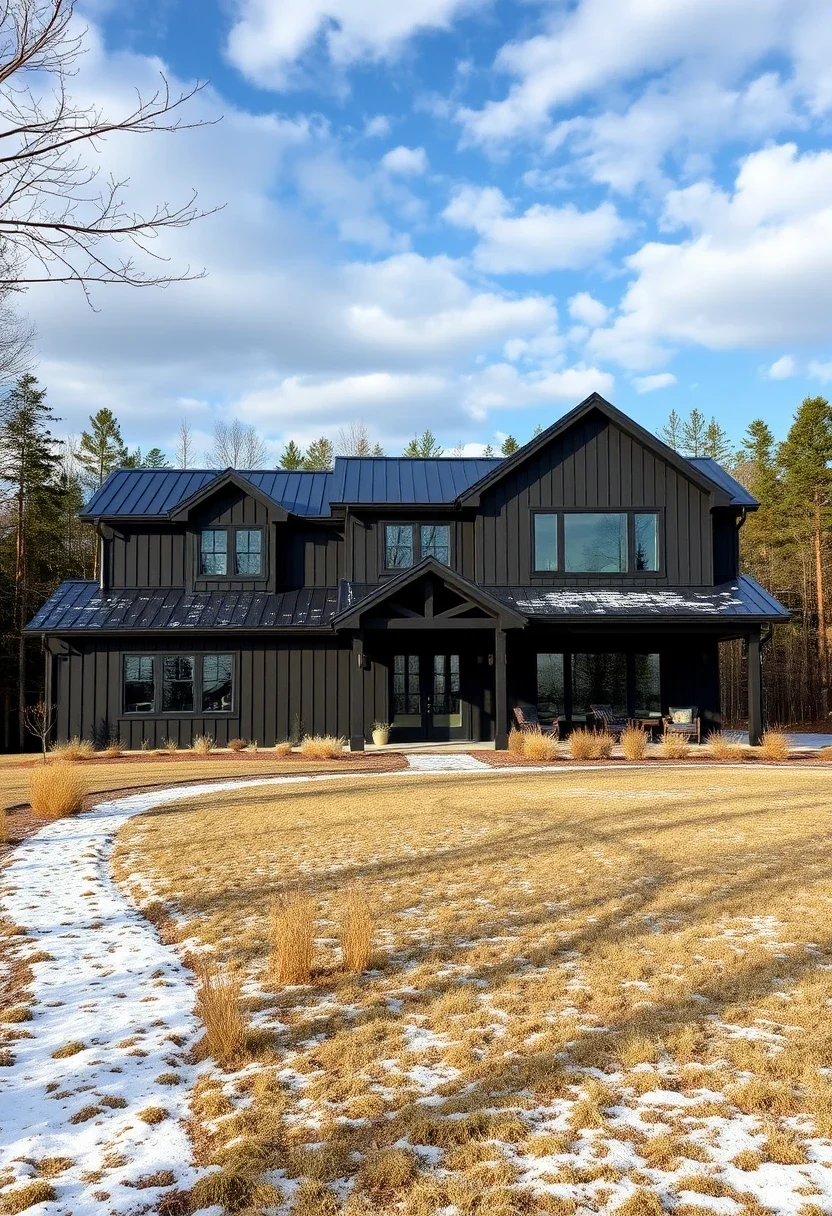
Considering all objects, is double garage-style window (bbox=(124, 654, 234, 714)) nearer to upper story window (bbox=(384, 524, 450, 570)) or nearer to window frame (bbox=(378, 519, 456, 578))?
window frame (bbox=(378, 519, 456, 578))

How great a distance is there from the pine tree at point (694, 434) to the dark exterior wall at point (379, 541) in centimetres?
3572

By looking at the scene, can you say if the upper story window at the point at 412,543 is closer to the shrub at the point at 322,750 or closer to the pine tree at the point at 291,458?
the shrub at the point at 322,750

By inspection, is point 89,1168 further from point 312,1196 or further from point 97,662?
point 97,662

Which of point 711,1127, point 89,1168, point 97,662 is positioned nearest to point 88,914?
point 89,1168

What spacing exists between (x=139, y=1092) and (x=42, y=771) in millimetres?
8600

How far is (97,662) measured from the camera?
2134 cm

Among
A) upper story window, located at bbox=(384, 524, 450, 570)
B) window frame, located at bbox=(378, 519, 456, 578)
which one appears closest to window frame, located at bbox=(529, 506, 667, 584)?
window frame, located at bbox=(378, 519, 456, 578)

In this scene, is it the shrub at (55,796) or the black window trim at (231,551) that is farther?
the black window trim at (231,551)

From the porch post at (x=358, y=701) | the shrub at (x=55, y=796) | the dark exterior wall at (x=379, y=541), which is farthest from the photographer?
the dark exterior wall at (x=379, y=541)

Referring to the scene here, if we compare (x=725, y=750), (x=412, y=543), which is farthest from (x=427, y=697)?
(x=725, y=750)

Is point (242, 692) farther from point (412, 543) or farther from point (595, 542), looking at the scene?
point (595, 542)

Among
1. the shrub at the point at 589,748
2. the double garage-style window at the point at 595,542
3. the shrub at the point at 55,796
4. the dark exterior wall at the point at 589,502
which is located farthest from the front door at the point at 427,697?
the shrub at the point at 55,796

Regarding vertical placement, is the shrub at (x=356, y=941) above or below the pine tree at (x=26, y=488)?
below

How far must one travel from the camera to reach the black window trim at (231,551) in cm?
2258
